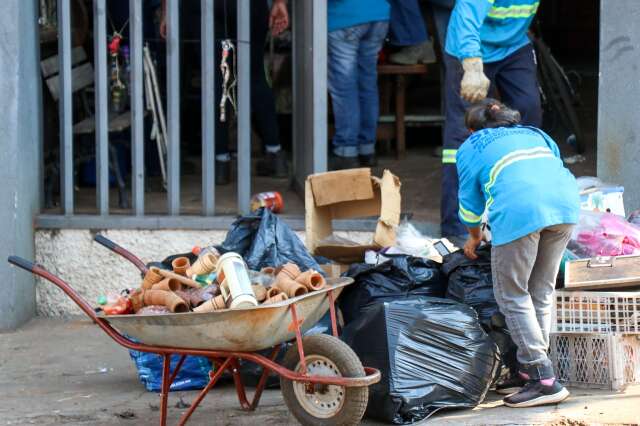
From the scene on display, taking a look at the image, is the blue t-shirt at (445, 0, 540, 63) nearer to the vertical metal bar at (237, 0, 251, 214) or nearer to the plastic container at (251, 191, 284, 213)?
the vertical metal bar at (237, 0, 251, 214)

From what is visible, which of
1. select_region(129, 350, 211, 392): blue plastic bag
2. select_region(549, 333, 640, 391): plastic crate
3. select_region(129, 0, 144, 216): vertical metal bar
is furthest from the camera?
select_region(129, 0, 144, 216): vertical metal bar

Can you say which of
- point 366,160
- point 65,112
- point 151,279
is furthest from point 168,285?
point 366,160

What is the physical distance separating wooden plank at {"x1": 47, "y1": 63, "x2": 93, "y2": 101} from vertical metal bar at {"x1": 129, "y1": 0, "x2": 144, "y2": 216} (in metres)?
0.71

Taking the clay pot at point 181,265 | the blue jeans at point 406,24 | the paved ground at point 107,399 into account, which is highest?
the blue jeans at point 406,24

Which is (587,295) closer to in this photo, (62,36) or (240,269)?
(240,269)

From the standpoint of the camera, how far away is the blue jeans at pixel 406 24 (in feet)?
28.9

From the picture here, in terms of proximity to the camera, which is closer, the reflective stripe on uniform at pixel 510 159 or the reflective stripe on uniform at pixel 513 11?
the reflective stripe on uniform at pixel 510 159

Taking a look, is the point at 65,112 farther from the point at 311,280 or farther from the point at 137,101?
the point at 311,280

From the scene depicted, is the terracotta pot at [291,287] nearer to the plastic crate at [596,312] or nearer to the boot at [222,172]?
the plastic crate at [596,312]

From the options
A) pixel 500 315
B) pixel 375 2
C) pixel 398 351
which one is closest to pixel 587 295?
pixel 500 315

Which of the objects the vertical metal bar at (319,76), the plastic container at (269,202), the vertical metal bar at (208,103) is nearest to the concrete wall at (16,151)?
the vertical metal bar at (208,103)

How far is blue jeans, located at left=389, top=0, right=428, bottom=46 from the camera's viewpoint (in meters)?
8.80

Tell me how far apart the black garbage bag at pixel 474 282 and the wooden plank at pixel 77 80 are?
3.18m

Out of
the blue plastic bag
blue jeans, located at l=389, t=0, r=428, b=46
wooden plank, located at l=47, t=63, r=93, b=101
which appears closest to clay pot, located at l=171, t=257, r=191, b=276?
the blue plastic bag
